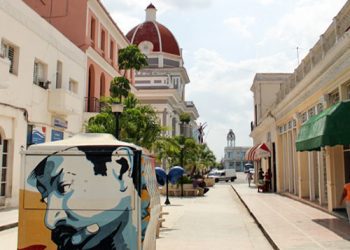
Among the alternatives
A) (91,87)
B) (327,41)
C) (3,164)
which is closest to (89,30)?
(91,87)

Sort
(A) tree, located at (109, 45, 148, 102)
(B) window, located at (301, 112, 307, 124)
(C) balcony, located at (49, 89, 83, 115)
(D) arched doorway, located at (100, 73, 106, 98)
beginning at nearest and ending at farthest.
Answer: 1. (B) window, located at (301, 112, 307, 124)
2. (C) balcony, located at (49, 89, 83, 115)
3. (A) tree, located at (109, 45, 148, 102)
4. (D) arched doorway, located at (100, 73, 106, 98)

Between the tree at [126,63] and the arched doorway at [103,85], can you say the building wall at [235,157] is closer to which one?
the arched doorway at [103,85]

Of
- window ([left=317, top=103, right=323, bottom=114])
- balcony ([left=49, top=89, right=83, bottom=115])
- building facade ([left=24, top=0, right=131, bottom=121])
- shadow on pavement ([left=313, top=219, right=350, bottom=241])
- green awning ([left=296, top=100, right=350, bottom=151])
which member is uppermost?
building facade ([left=24, top=0, right=131, bottom=121])

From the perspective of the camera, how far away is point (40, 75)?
22031 millimetres

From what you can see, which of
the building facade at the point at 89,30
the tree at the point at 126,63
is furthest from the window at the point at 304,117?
the building facade at the point at 89,30

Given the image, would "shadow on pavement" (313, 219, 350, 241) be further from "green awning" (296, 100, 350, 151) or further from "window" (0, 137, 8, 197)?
"window" (0, 137, 8, 197)

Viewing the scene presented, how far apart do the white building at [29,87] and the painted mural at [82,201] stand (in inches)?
452

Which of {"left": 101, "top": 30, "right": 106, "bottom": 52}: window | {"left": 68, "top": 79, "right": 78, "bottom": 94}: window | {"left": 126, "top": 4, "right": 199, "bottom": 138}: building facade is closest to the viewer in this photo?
{"left": 68, "top": 79, "right": 78, "bottom": 94}: window

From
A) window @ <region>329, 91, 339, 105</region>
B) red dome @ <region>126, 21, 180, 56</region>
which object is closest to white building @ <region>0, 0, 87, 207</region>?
window @ <region>329, 91, 339, 105</region>

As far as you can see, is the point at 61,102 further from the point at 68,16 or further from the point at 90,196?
the point at 90,196

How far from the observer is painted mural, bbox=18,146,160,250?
5855 millimetres

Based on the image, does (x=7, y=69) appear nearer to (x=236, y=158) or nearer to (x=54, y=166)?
(x=54, y=166)

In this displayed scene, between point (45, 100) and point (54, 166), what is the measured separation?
16581 millimetres

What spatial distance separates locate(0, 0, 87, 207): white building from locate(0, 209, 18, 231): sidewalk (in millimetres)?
1569
